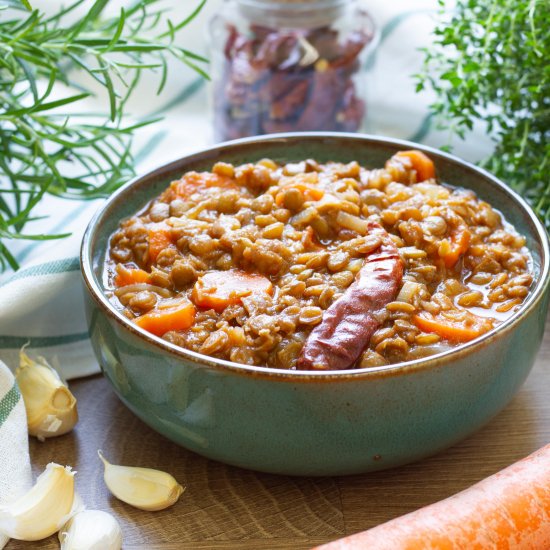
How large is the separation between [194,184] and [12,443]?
1082 millimetres

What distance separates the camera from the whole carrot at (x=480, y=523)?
2.46m

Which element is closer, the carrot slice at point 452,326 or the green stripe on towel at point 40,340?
the carrot slice at point 452,326

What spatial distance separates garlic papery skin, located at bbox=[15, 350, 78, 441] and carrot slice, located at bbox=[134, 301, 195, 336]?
0.46m

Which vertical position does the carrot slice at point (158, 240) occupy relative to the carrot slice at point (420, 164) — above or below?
below

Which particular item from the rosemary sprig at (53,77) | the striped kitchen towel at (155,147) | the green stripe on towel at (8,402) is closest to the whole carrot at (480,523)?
the green stripe on towel at (8,402)

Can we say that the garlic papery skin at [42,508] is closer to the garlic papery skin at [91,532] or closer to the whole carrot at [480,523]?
the garlic papery skin at [91,532]

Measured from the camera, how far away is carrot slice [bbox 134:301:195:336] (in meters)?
2.82

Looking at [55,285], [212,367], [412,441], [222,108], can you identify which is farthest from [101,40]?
[412,441]

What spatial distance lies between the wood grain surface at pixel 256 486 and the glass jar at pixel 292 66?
1759mm

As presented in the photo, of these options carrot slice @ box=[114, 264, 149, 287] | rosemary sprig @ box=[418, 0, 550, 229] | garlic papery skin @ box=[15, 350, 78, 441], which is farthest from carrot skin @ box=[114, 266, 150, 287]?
rosemary sprig @ box=[418, 0, 550, 229]

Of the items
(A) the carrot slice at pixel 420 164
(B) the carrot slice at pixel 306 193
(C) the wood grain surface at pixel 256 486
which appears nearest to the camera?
(C) the wood grain surface at pixel 256 486

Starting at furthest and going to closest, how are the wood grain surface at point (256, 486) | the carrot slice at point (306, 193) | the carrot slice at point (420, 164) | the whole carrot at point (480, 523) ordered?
the carrot slice at point (420, 164) < the carrot slice at point (306, 193) < the wood grain surface at point (256, 486) < the whole carrot at point (480, 523)

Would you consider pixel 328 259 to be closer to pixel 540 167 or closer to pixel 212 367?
pixel 212 367

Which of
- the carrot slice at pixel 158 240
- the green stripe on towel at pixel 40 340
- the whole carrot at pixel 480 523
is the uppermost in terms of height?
the carrot slice at pixel 158 240
